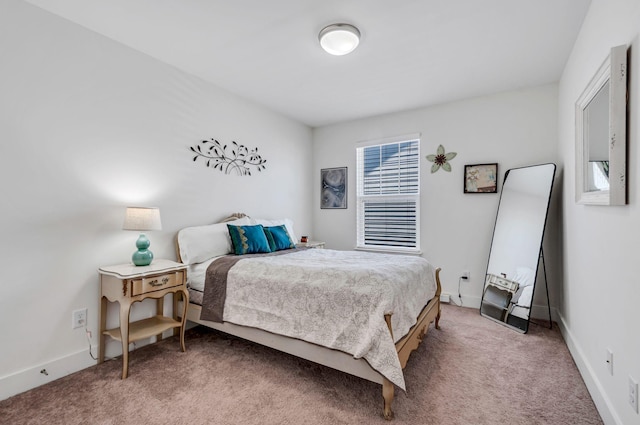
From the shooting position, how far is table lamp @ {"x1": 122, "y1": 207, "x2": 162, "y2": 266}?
7.67 ft

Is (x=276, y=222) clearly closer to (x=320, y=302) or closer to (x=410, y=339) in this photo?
(x=320, y=302)

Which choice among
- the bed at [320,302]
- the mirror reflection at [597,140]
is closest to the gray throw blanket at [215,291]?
the bed at [320,302]

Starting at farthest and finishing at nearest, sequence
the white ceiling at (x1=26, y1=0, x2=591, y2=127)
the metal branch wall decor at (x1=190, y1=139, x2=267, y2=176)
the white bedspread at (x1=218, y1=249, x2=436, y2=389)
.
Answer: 1. the metal branch wall decor at (x1=190, y1=139, x2=267, y2=176)
2. the white ceiling at (x1=26, y1=0, x2=591, y2=127)
3. the white bedspread at (x1=218, y1=249, x2=436, y2=389)

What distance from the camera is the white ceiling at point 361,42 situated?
81.6 inches

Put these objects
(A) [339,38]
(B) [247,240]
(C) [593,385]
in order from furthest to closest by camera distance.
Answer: (B) [247,240] < (A) [339,38] < (C) [593,385]

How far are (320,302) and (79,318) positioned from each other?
6.28ft

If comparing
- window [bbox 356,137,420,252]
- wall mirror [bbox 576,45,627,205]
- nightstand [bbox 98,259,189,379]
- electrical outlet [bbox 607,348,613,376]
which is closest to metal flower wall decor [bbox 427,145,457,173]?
window [bbox 356,137,420,252]

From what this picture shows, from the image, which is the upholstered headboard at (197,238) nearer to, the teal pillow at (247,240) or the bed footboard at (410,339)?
the teal pillow at (247,240)

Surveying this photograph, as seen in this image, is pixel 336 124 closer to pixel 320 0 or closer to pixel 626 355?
pixel 320 0

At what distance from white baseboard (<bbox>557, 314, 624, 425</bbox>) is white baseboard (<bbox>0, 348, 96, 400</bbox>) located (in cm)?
346

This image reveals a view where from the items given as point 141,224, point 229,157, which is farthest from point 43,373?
point 229,157

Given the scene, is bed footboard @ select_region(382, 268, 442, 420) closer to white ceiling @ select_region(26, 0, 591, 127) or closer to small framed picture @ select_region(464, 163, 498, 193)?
small framed picture @ select_region(464, 163, 498, 193)

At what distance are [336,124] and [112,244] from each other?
353 centimetres

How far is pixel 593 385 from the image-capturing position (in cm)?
184
